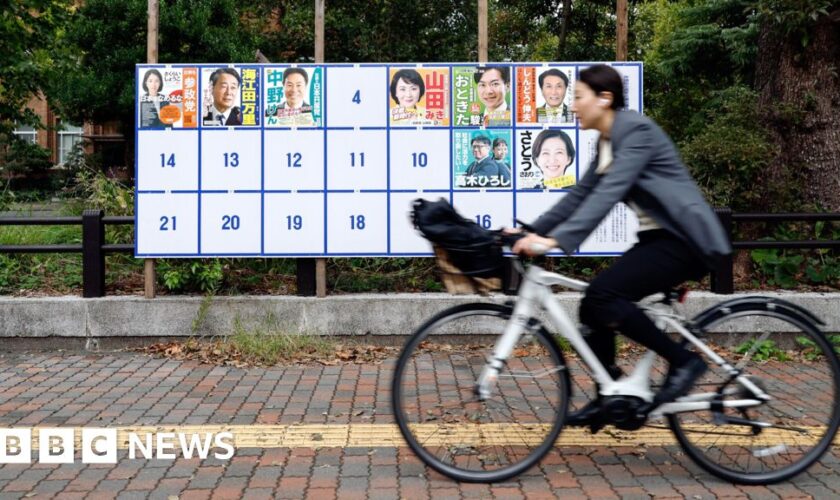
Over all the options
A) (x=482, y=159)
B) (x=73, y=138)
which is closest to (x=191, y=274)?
(x=482, y=159)

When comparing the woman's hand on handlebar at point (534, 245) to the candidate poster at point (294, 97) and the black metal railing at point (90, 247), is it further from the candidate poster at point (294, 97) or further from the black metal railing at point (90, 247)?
the black metal railing at point (90, 247)

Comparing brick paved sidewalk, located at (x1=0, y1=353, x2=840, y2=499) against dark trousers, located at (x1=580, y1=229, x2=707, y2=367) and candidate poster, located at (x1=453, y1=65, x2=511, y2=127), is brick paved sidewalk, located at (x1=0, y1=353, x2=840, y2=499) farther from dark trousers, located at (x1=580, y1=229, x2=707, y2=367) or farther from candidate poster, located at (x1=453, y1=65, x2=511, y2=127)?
candidate poster, located at (x1=453, y1=65, x2=511, y2=127)

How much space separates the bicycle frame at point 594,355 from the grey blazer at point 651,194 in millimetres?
345

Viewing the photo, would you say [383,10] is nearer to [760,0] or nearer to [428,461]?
[760,0]

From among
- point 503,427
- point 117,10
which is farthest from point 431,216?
point 117,10

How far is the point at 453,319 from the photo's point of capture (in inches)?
173

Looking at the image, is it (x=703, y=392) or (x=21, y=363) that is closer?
(x=703, y=392)

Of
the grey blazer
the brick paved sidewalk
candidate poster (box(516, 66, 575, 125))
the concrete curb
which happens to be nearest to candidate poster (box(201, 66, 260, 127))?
the concrete curb

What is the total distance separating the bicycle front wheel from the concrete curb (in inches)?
131

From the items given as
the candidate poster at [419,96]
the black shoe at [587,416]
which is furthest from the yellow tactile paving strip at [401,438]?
the candidate poster at [419,96]

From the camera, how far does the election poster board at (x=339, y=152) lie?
8188 millimetres

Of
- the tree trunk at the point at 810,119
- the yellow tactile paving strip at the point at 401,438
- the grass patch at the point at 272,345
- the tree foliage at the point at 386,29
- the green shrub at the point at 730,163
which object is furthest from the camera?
the tree foliage at the point at 386,29

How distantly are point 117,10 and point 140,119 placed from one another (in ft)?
35.2

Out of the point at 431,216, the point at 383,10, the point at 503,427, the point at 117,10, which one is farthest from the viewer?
the point at 383,10
